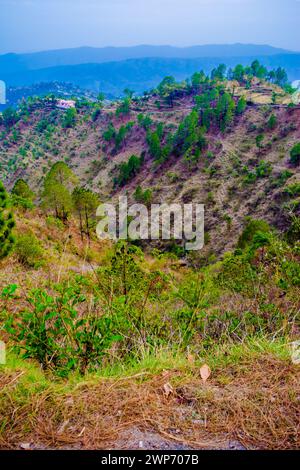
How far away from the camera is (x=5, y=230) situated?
1502 centimetres

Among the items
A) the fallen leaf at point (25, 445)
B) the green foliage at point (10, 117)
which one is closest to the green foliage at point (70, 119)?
the green foliage at point (10, 117)

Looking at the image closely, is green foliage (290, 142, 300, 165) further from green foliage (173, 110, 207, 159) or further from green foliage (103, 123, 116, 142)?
green foliage (103, 123, 116, 142)

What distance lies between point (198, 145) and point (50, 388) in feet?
163

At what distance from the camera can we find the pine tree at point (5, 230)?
48.6ft

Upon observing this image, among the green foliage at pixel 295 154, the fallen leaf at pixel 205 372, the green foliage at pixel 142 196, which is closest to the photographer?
the fallen leaf at pixel 205 372

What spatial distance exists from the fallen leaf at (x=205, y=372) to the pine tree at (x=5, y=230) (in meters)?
13.4

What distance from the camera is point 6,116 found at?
292 feet

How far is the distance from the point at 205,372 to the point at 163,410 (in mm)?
513

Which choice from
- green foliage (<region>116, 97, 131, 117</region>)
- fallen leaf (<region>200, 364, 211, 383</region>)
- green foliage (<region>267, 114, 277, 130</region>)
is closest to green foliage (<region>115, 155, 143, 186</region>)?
green foliage (<region>267, 114, 277, 130</region>)

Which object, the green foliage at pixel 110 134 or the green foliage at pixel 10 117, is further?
the green foliage at pixel 10 117

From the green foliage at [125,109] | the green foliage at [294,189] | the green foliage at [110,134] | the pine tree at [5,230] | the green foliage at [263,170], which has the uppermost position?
the green foliage at [125,109]

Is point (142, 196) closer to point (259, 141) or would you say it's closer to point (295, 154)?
point (259, 141)

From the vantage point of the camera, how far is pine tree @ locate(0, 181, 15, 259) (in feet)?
48.6

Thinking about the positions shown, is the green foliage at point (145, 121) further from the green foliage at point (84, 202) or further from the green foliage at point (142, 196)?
the green foliage at point (84, 202)
